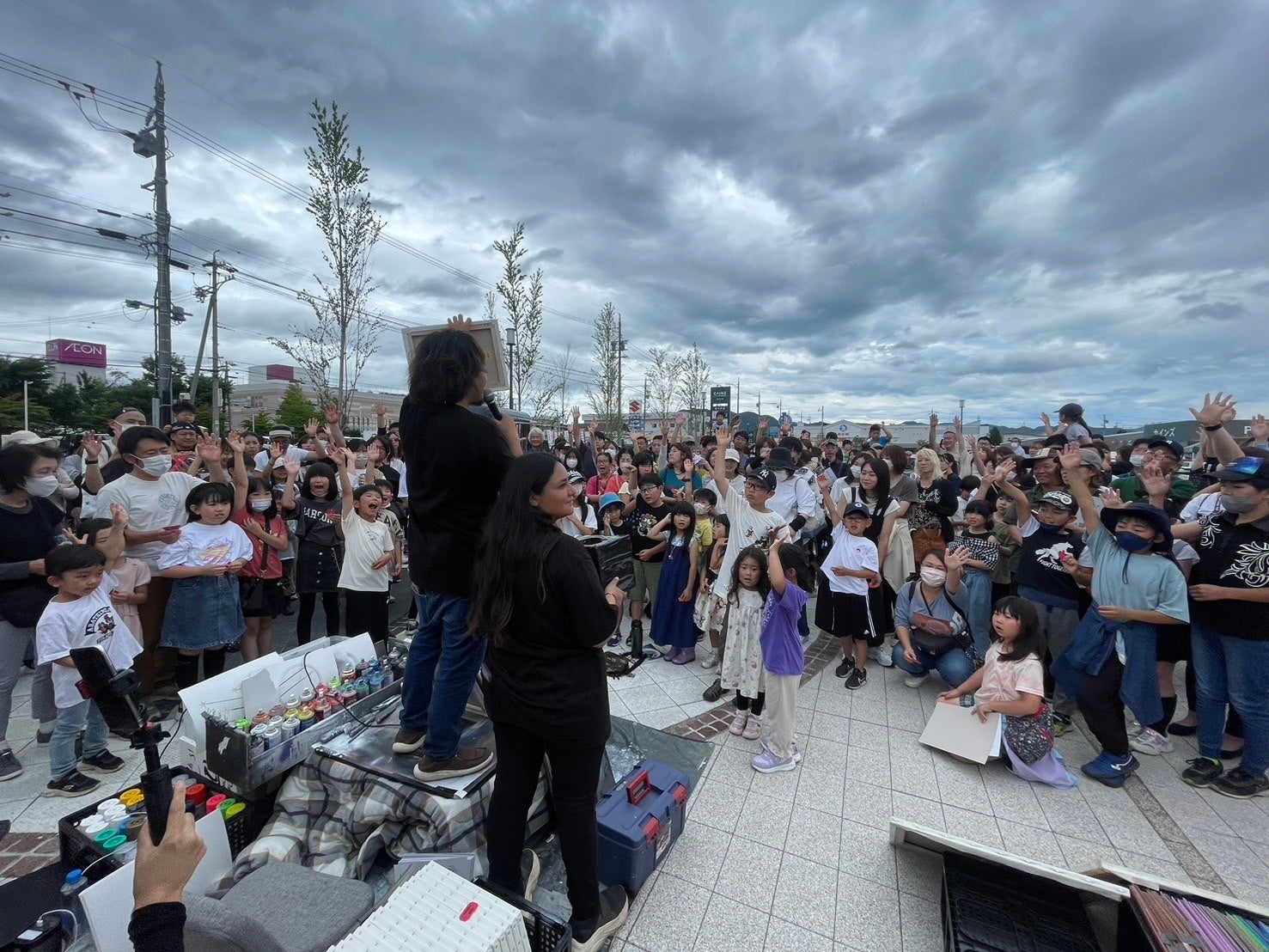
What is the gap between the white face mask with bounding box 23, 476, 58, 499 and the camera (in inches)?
135

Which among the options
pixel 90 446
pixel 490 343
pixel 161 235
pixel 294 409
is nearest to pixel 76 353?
pixel 294 409

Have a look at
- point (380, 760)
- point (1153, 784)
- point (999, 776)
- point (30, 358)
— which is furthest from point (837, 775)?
point (30, 358)

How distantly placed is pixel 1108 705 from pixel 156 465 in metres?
6.97

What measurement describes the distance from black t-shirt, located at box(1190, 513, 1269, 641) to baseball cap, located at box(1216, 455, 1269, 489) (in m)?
0.26

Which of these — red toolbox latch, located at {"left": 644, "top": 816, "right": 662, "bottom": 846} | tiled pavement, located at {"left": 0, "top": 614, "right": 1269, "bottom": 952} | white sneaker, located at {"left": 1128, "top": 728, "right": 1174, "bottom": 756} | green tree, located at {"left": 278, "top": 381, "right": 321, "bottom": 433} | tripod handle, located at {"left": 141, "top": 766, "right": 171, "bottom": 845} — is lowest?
tiled pavement, located at {"left": 0, "top": 614, "right": 1269, "bottom": 952}

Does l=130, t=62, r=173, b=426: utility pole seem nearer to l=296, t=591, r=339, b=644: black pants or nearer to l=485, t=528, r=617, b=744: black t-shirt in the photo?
l=296, t=591, r=339, b=644: black pants

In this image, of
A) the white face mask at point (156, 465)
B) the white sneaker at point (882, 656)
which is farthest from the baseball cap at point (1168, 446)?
the white face mask at point (156, 465)

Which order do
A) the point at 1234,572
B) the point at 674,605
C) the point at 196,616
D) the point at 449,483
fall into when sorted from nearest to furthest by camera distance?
the point at 449,483, the point at 1234,572, the point at 196,616, the point at 674,605

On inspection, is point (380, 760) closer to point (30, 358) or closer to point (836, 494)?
point (836, 494)

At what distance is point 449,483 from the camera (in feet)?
7.43

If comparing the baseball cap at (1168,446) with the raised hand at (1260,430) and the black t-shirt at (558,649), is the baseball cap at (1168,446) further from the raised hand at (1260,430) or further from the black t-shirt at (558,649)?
the black t-shirt at (558,649)

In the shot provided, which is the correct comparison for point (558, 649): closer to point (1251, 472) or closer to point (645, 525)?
point (645, 525)

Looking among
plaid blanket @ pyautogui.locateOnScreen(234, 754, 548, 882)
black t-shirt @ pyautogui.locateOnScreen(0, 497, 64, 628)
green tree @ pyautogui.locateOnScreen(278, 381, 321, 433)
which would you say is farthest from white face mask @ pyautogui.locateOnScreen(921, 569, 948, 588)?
green tree @ pyautogui.locateOnScreen(278, 381, 321, 433)

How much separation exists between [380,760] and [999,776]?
3877 millimetres
